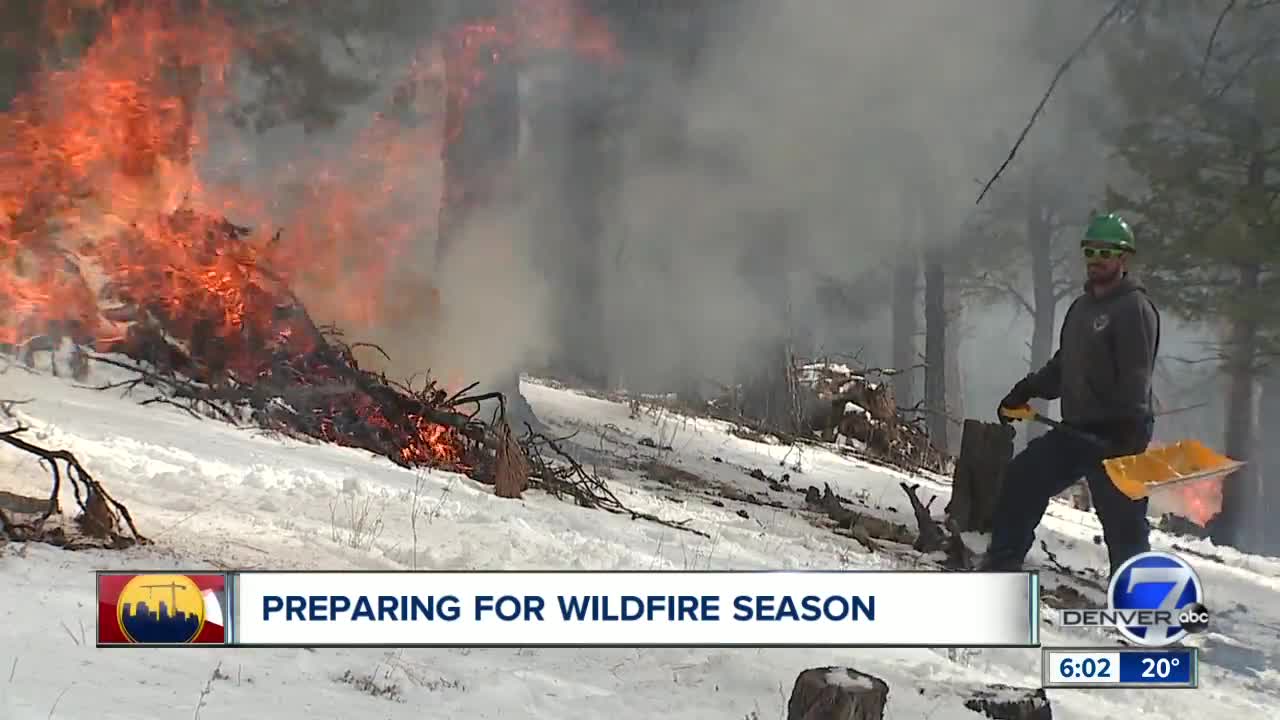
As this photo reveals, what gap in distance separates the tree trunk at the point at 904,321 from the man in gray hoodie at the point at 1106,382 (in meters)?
9.48

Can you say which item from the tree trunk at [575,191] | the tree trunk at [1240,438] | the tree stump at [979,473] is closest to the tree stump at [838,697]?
the tree stump at [979,473]

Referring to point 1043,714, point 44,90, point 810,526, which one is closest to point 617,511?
point 810,526

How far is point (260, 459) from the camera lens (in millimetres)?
4664

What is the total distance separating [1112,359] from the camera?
2.75 meters

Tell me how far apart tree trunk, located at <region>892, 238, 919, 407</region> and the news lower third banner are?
996cm

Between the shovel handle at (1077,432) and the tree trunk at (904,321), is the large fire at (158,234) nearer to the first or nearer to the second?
the shovel handle at (1077,432)

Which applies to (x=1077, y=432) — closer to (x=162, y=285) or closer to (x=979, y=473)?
(x=979, y=473)

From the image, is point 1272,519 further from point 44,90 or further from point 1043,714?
point 44,90

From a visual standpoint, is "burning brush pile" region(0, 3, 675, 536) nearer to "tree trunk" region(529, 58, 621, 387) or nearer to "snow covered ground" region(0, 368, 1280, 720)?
"snow covered ground" region(0, 368, 1280, 720)

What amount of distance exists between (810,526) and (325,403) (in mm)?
3367

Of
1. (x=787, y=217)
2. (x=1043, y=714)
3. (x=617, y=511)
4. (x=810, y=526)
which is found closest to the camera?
(x=1043, y=714)

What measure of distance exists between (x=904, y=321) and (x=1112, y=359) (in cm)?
1075

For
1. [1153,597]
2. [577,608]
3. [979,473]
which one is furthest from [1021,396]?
[979,473]

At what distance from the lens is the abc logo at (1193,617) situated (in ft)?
8.57
